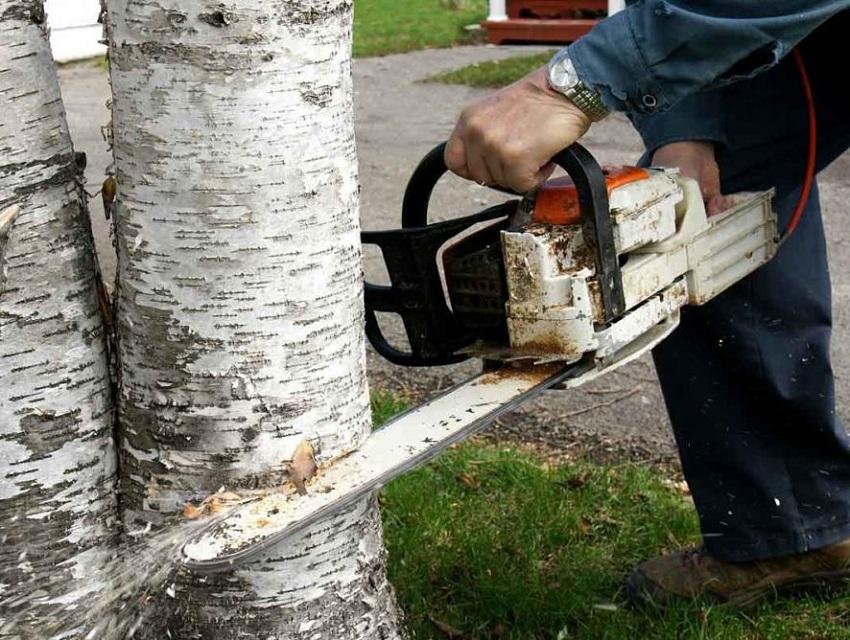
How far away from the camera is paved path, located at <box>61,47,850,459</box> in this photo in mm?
3939

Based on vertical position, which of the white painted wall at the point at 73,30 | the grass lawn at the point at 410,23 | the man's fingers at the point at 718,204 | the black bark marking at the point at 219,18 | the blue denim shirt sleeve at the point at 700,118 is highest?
the black bark marking at the point at 219,18

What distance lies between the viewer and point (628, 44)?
2025 mm

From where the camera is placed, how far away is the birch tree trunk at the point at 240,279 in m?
1.66

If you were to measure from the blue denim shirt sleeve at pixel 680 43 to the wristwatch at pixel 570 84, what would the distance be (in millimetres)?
11

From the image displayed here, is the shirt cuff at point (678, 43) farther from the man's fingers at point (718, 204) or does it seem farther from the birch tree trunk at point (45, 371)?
the birch tree trunk at point (45, 371)

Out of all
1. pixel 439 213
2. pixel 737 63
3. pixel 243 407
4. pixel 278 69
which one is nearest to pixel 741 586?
pixel 737 63

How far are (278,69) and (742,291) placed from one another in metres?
1.41

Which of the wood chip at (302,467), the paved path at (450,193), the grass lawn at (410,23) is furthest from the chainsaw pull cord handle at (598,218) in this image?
the grass lawn at (410,23)

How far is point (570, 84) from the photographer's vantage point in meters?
2.05

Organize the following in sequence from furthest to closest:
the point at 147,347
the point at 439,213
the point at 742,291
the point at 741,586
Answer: the point at 439,213
the point at 741,586
the point at 742,291
the point at 147,347

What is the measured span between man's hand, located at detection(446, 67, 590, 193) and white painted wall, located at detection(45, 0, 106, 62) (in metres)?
9.77

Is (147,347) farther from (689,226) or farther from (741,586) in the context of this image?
(741,586)

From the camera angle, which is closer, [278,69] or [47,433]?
[278,69]

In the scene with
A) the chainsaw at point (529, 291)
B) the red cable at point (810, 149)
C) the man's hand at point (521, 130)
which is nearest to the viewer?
the chainsaw at point (529, 291)
